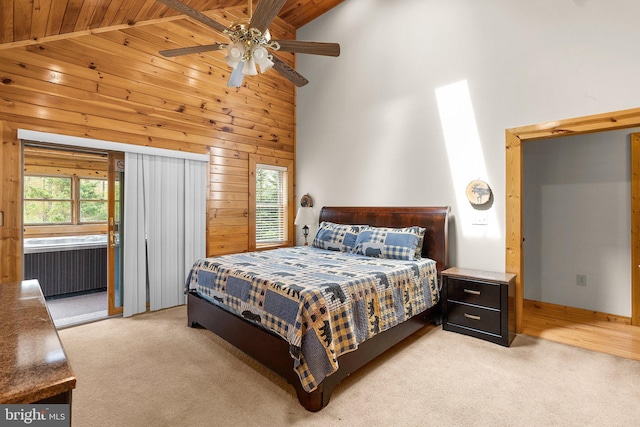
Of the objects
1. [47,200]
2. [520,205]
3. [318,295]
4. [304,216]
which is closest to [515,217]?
[520,205]

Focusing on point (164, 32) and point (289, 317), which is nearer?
point (289, 317)

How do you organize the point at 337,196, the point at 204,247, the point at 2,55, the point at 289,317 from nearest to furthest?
1. the point at 289,317
2. the point at 2,55
3. the point at 204,247
4. the point at 337,196

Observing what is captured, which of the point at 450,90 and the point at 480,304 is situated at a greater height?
the point at 450,90

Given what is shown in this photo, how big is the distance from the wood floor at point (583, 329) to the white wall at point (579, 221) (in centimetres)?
9

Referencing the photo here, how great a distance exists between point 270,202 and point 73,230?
389 centimetres

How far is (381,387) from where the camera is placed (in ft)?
7.51

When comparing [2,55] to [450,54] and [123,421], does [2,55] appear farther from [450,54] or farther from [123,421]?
[450,54]

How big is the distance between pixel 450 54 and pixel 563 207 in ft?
7.61

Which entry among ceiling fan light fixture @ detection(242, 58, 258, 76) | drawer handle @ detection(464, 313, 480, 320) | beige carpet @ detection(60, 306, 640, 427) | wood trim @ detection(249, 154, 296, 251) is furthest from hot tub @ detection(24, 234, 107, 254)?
drawer handle @ detection(464, 313, 480, 320)

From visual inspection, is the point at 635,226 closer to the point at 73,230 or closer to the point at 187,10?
the point at 187,10

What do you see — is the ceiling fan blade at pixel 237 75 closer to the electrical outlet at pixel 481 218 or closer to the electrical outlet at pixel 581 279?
the electrical outlet at pixel 481 218

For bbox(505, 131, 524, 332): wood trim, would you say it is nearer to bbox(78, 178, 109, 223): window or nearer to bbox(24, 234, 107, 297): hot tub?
bbox(24, 234, 107, 297): hot tub

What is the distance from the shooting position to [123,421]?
1922 mm

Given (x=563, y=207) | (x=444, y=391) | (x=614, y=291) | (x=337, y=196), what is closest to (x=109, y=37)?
(x=337, y=196)
